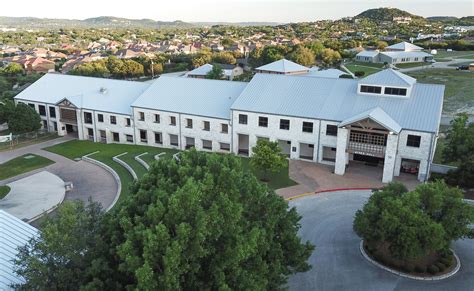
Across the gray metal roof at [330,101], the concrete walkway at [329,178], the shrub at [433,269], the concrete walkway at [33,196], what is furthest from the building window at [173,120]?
the shrub at [433,269]

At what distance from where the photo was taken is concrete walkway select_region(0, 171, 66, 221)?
1348 inches

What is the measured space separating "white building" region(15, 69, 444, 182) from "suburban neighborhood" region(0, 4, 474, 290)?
16 centimetres

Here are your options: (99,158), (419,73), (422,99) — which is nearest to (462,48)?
(419,73)

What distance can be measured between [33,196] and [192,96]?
21440 millimetres

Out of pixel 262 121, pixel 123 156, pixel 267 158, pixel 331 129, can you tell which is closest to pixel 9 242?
pixel 267 158

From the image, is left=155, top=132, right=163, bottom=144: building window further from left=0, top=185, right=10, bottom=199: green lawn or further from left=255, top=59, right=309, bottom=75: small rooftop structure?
left=255, top=59, right=309, bottom=75: small rooftop structure

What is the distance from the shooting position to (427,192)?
2439 centimetres

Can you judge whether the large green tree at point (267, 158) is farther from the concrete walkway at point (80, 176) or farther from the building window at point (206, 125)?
the concrete walkway at point (80, 176)

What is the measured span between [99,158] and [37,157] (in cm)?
827

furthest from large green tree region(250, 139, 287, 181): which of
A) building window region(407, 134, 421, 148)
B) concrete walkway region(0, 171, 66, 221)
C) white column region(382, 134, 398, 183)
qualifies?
concrete walkway region(0, 171, 66, 221)

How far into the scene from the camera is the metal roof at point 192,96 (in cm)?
4762

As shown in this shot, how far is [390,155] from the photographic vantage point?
122 ft

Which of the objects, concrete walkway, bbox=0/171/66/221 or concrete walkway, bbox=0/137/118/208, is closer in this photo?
concrete walkway, bbox=0/171/66/221

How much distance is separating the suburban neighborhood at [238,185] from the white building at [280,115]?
0.16 metres
